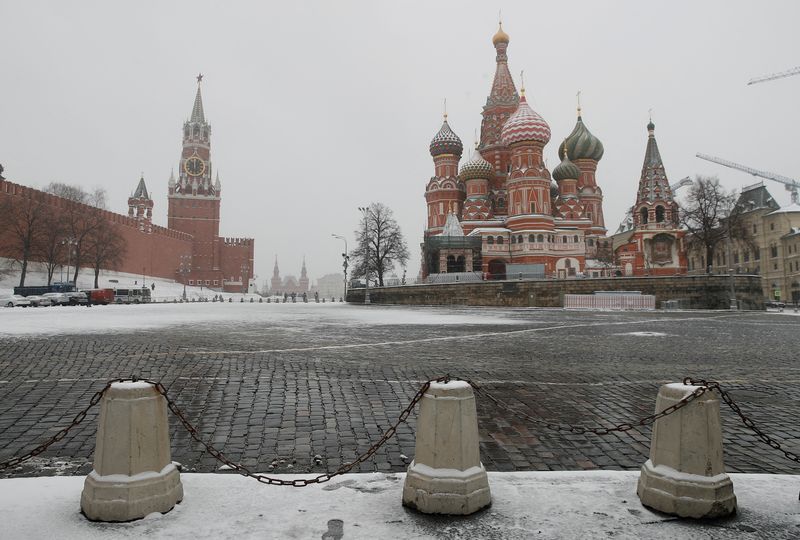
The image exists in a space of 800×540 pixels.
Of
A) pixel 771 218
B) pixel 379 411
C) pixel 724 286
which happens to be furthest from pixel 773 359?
pixel 771 218

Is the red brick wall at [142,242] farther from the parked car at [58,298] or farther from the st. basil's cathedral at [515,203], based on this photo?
the st. basil's cathedral at [515,203]

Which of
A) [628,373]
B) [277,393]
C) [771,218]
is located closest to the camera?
[277,393]

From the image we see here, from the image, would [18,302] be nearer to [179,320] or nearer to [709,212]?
[179,320]

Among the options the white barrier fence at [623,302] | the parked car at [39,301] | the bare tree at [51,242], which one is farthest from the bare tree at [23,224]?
the white barrier fence at [623,302]

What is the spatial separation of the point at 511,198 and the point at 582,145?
15025 millimetres

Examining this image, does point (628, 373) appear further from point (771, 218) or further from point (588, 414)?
point (771, 218)

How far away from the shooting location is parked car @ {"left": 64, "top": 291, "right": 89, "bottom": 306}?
41.3 meters

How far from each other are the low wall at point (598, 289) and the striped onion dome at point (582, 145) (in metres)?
28.0

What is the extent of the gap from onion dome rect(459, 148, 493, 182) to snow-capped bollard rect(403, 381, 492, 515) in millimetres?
53841

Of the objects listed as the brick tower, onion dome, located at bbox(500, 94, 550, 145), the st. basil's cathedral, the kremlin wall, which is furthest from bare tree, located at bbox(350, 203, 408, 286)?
the brick tower

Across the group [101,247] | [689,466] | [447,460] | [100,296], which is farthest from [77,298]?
[689,466]

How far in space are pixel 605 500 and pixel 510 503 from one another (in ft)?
1.84

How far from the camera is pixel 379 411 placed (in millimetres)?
5480

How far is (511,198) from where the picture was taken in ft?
167
